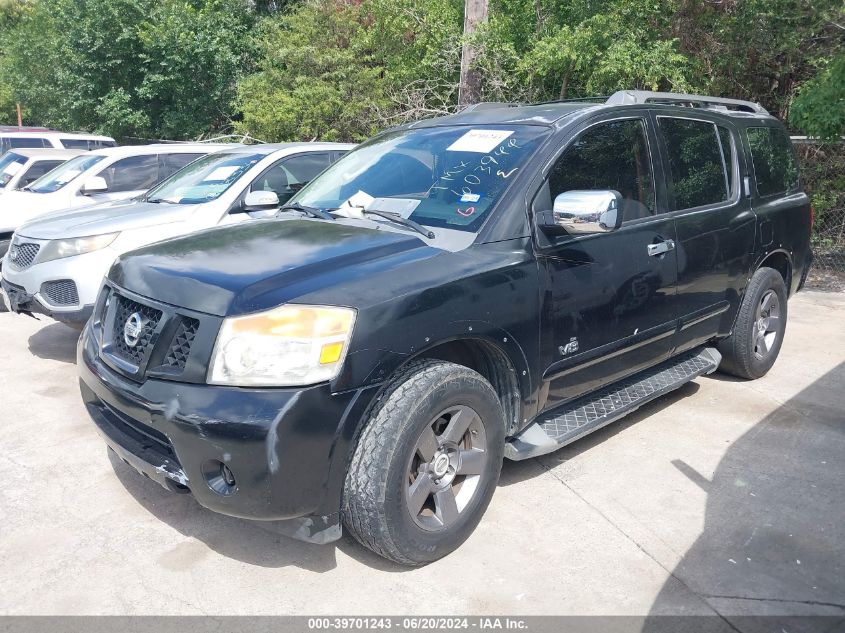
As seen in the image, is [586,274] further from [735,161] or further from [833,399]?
[833,399]

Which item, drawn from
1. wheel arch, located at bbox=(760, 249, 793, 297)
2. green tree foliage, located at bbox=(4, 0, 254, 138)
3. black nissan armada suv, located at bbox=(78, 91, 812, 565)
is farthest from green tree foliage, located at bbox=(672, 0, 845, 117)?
green tree foliage, located at bbox=(4, 0, 254, 138)

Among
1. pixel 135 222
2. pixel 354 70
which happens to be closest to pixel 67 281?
pixel 135 222

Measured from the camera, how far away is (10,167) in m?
10.9

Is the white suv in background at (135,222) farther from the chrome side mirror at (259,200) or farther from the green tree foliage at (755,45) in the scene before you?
the green tree foliage at (755,45)

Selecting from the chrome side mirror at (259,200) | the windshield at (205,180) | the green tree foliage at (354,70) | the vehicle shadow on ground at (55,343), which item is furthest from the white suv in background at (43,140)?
the chrome side mirror at (259,200)

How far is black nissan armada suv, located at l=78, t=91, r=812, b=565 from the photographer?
283 centimetres

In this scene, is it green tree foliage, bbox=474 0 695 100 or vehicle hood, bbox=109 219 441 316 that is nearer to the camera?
vehicle hood, bbox=109 219 441 316

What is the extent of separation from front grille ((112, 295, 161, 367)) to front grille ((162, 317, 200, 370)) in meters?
0.15

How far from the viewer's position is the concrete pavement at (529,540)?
3.05 metres

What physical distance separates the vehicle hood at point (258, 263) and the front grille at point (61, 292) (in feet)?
7.84

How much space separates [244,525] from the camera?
3619 millimetres

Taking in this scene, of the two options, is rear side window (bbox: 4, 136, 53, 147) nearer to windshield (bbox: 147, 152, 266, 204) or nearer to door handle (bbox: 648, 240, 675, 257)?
windshield (bbox: 147, 152, 266, 204)

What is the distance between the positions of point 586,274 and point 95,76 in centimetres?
2193

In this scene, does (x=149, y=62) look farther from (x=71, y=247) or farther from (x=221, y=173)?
(x=71, y=247)
